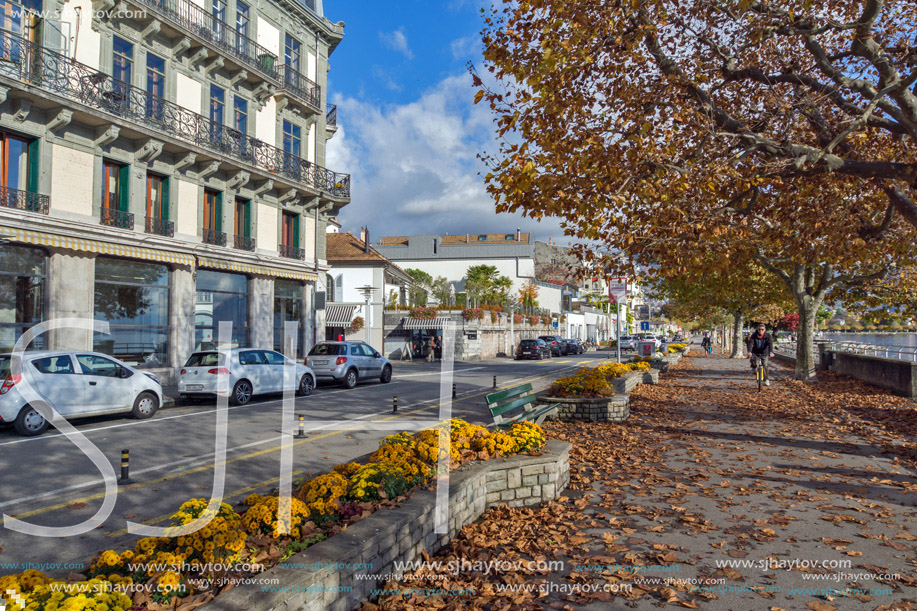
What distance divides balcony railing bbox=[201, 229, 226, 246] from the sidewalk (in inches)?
675

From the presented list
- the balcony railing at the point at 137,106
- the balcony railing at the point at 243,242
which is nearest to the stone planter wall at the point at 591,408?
the balcony railing at the point at 137,106

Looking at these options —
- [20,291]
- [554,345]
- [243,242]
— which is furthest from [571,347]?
[20,291]

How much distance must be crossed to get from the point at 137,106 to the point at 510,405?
17.2 m

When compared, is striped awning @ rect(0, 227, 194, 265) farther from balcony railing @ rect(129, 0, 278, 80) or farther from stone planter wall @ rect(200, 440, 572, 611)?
stone planter wall @ rect(200, 440, 572, 611)

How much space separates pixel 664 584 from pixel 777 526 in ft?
6.32

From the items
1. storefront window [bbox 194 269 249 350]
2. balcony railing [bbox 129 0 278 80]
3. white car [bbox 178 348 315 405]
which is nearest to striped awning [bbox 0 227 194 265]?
storefront window [bbox 194 269 249 350]

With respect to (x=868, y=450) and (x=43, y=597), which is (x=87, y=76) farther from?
(x=868, y=450)

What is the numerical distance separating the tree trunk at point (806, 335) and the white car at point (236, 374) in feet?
57.9

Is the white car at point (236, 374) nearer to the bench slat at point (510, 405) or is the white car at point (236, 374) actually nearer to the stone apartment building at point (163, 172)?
the stone apartment building at point (163, 172)

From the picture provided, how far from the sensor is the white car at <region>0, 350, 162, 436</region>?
1062 centimetres

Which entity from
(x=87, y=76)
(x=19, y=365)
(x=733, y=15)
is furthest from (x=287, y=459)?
(x=87, y=76)

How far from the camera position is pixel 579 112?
9289 millimetres

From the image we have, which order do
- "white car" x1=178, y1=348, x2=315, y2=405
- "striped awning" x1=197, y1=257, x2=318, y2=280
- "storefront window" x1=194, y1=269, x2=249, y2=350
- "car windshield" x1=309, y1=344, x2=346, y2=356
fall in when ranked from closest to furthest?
"white car" x1=178, y1=348, x2=315, y2=405, "car windshield" x1=309, y1=344, x2=346, y2=356, "striped awning" x1=197, y1=257, x2=318, y2=280, "storefront window" x1=194, y1=269, x2=249, y2=350

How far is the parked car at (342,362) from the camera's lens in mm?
20328
